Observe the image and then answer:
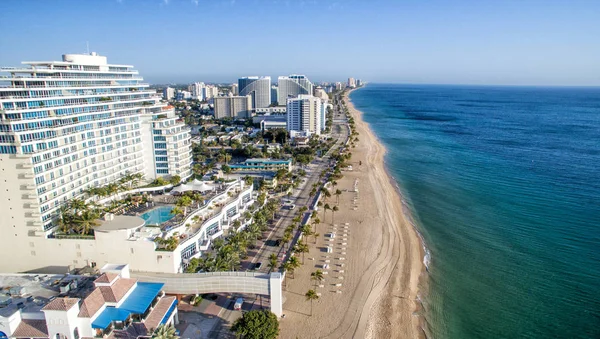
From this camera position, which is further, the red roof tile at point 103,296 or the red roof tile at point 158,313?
the red roof tile at point 158,313

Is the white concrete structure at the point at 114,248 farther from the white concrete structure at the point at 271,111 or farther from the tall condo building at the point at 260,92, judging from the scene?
the tall condo building at the point at 260,92

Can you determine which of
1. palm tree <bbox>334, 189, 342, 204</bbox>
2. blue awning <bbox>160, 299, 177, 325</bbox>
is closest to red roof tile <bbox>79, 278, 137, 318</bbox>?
blue awning <bbox>160, 299, 177, 325</bbox>

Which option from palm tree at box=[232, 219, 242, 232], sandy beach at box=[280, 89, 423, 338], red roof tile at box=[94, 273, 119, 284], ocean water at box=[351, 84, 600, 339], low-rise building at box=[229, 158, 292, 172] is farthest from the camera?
low-rise building at box=[229, 158, 292, 172]

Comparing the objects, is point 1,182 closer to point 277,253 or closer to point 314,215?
point 277,253

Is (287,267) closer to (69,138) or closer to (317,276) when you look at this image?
(317,276)

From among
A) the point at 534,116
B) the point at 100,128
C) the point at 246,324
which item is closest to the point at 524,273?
the point at 246,324

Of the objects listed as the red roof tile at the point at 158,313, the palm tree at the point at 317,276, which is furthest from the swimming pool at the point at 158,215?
the palm tree at the point at 317,276

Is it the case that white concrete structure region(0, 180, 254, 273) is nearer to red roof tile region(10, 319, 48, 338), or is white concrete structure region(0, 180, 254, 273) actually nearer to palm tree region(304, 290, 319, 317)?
red roof tile region(10, 319, 48, 338)
